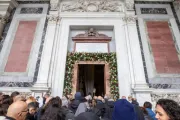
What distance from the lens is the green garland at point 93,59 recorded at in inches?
285

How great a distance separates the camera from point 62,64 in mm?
7617

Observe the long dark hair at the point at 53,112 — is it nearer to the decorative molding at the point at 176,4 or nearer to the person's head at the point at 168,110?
the person's head at the point at 168,110

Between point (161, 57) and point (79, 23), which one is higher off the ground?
point (79, 23)

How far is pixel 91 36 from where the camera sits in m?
8.86

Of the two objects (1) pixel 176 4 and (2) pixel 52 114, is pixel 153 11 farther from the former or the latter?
(2) pixel 52 114

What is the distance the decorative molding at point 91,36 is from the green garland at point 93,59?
3.61ft

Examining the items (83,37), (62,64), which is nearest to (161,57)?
(83,37)

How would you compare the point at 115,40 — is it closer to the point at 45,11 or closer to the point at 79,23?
the point at 79,23

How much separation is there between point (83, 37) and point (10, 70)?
4102 mm

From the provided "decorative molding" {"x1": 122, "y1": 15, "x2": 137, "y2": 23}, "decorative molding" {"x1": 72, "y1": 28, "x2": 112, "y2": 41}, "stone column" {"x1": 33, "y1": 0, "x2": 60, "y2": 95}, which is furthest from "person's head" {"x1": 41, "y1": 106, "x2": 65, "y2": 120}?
"decorative molding" {"x1": 122, "y1": 15, "x2": 137, "y2": 23}

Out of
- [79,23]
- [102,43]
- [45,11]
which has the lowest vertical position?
[102,43]

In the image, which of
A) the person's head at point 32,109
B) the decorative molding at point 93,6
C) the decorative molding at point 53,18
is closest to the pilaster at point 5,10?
the decorative molding at point 53,18

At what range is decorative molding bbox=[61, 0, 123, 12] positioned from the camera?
923 centimetres

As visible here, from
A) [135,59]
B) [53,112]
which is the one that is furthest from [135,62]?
[53,112]
